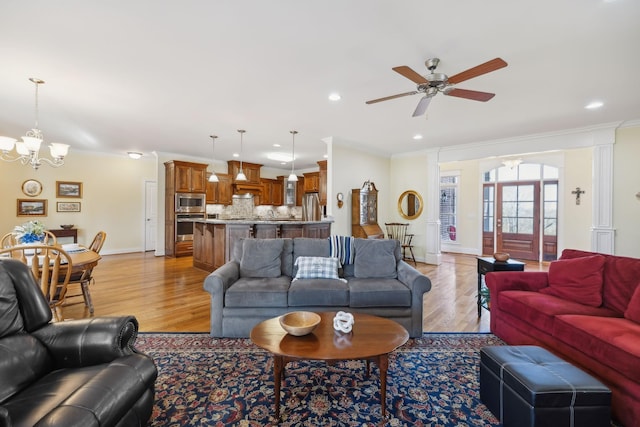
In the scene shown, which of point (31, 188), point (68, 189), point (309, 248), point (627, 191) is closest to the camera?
point (309, 248)

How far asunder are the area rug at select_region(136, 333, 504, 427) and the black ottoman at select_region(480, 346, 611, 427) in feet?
0.80

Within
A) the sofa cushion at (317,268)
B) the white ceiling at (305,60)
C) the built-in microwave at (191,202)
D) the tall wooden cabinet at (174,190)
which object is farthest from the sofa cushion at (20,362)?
the built-in microwave at (191,202)

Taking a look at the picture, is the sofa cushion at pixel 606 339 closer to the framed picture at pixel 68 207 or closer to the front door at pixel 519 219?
the front door at pixel 519 219

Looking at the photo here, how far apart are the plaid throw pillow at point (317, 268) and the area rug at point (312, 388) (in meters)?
0.90

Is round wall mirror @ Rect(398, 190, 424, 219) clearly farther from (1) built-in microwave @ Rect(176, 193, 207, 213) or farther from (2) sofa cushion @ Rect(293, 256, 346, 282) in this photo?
(1) built-in microwave @ Rect(176, 193, 207, 213)

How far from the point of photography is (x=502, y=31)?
7.54 feet

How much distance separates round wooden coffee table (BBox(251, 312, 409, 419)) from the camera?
1.72 m

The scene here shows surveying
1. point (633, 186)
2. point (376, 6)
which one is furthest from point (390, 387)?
point (633, 186)

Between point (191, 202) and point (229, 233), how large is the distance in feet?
9.40

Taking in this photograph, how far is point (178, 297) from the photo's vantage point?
412cm

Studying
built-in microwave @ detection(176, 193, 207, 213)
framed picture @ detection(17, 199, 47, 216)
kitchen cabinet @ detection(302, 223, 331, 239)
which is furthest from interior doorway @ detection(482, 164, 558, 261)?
framed picture @ detection(17, 199, 47, 216)

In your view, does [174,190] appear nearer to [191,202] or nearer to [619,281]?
[191,202]

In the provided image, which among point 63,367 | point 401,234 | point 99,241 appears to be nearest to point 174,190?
point 99,241

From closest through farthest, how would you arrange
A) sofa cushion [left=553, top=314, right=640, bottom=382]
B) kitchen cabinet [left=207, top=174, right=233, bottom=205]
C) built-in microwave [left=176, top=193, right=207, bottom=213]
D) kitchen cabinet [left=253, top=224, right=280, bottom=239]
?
sofa cushion [left=553, top=314, right=640, bottom=382]
kitchen cabinet [left=253, top=224, right=280, bottom=239]
built-in microwave [left=176, top=193, right=207, bottom=213]
kitchen cabinet [left=207, top=174, right=233, bottom=205]
